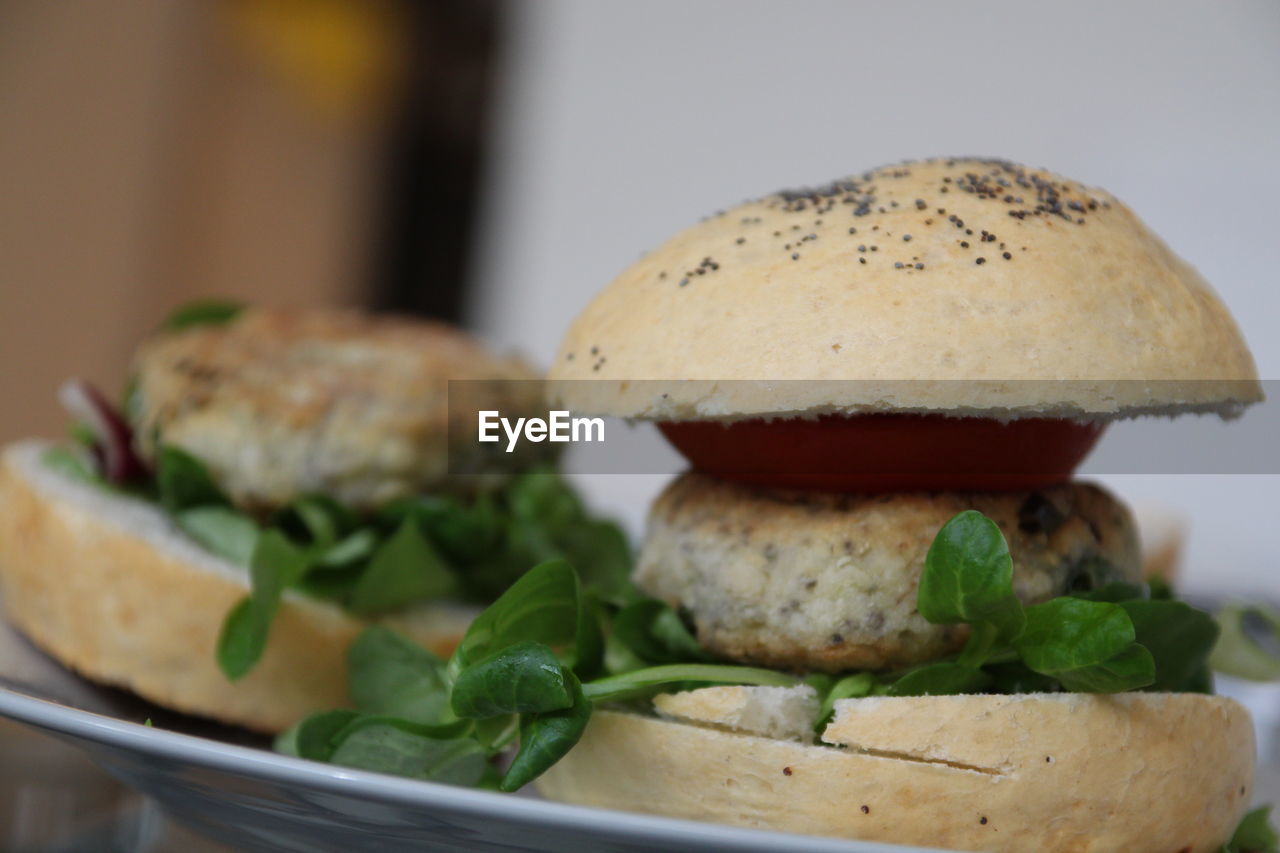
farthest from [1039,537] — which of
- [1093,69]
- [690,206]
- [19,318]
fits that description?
[19,318]

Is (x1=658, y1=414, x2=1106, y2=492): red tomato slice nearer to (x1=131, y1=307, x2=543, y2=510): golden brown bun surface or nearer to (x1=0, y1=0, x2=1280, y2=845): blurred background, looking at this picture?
(x1=131, y1=307, x2=543, y2=510): golden brown bun surface

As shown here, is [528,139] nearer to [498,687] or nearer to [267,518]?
[267,518]

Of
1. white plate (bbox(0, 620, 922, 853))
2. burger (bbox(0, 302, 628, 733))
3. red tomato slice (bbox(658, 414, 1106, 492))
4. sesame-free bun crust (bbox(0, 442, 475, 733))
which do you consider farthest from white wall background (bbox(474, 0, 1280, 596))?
white plate (bbox(0, 620, 922, 853))

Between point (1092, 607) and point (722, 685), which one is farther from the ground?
point (1092, 607)

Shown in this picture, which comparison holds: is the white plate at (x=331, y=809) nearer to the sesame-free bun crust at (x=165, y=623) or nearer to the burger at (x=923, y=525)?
the burger at (x=923, y=525)

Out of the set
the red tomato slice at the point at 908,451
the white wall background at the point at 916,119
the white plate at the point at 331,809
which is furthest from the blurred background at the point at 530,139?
the white plate at the point at 331,809

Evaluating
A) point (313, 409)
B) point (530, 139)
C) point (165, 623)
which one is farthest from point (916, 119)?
point (165, 623)

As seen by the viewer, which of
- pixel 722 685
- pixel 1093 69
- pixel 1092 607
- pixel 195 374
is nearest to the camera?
pixel 1092 607

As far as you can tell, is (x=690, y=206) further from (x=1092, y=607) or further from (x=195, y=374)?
(x=1092, y=607)
